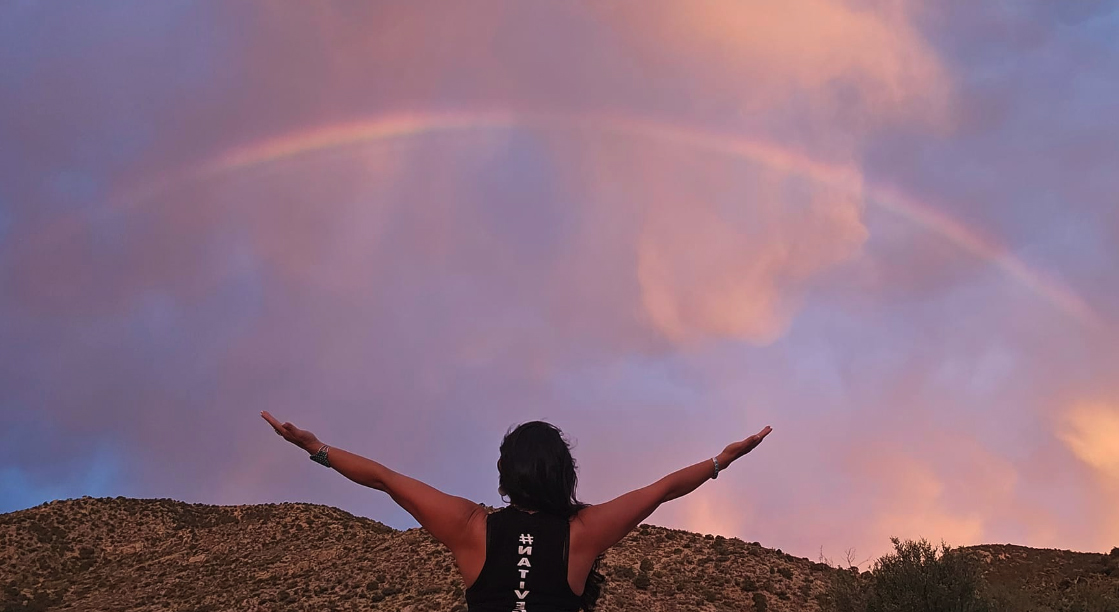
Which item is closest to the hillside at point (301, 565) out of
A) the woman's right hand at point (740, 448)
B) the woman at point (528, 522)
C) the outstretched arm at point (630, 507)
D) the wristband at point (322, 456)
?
the woman's right hand at point (740, 448)

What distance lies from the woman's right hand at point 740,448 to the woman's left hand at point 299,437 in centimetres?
234

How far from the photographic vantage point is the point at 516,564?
4.11m

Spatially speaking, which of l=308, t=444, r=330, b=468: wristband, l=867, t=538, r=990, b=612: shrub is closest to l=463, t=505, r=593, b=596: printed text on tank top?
l=308, t=444, r=330, b=468: wristband

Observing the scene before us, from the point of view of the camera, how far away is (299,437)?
15.8ft

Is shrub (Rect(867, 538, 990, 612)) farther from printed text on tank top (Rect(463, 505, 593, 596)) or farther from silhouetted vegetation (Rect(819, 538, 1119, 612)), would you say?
printed text on tank top (Rect(463, 505, 593, 596))

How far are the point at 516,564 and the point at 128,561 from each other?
65370mm

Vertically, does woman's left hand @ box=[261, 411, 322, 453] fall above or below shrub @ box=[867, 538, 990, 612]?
below

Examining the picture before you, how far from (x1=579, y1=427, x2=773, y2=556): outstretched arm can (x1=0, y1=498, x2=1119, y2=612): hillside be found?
95.1 feet

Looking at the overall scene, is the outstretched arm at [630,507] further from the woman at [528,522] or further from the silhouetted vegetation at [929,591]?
the silhouetted vegetation at [929,591]

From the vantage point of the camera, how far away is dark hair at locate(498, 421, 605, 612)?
14.1ft

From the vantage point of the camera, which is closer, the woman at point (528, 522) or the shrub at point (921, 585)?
the woman at point (528, 522)

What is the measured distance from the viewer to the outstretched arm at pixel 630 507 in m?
4.26

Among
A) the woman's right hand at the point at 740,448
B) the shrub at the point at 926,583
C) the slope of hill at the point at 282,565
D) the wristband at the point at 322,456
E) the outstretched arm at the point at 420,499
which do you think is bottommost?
the outstretched arm at the point at 420,499

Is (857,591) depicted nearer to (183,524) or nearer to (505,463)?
(505,463)
